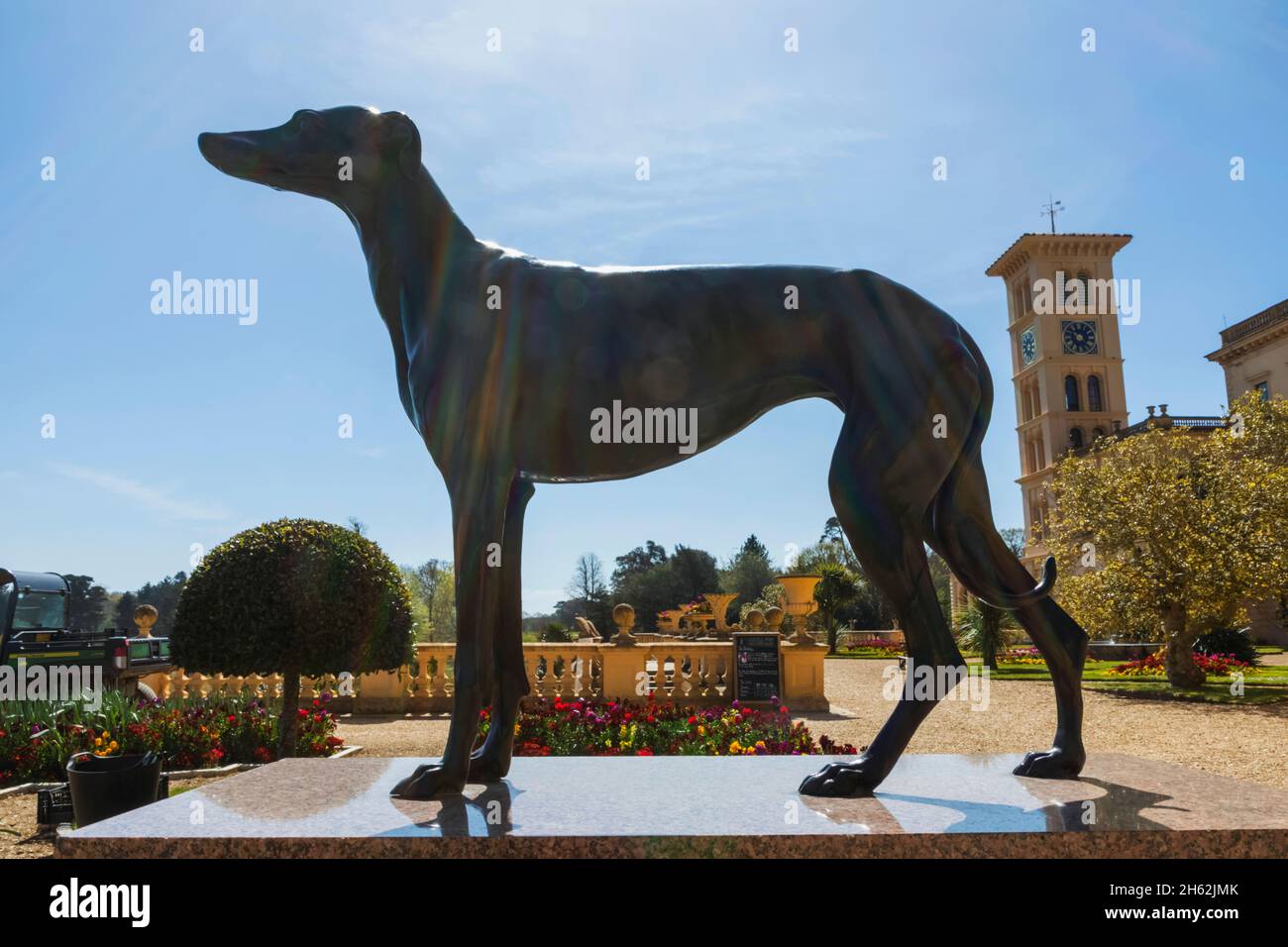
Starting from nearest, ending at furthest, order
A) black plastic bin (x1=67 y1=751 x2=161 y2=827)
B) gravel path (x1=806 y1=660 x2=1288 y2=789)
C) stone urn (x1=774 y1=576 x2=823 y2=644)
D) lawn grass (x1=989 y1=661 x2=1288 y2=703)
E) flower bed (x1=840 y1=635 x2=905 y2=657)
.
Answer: black plastic bin (x1=67 y1=751 x2=161 y2=827), gravel path (x1=806 y1=660 x2=1288 y2=789), lawn grass (x1=989 y1=661 x2=1288 y2=703), stone urn (x1=774 y1=576 x2=823 y2=644), flower bed (x1=840 y1=635 x2=905 y2=657)

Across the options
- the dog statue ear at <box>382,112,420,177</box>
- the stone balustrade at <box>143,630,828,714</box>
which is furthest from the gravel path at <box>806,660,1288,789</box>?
the dog statue ear at <box>382,112,420,177</box>

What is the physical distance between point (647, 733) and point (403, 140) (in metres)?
7.19

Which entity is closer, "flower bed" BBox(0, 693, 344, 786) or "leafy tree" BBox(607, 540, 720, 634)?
"flower bed" BBox(0, 693, 344, 786)

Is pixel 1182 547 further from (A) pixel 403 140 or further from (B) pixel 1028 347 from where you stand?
(B) pixel 1028 347

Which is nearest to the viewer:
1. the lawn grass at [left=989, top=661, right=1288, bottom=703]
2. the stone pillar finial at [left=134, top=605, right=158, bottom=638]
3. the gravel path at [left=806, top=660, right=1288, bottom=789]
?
the gravel path at [left=806, top=660, right=1288, bottom=789]

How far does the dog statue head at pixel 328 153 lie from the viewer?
12.3 ft

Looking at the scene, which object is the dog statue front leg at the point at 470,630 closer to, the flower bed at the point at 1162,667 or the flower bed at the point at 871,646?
the flower bed at the point at 1162,667

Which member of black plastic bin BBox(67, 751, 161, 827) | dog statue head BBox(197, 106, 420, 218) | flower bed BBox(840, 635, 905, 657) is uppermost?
dog statue head BBox(197, 106, 420, 218)

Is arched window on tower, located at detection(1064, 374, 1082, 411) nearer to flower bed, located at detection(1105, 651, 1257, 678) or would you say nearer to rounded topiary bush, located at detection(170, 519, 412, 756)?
flower bed, located at detection(1105, 651, 1257, 678)

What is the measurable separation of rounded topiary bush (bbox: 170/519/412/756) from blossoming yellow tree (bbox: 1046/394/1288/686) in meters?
15.4

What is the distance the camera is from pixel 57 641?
15109 mm

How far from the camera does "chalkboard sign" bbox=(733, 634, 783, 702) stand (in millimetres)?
16391
